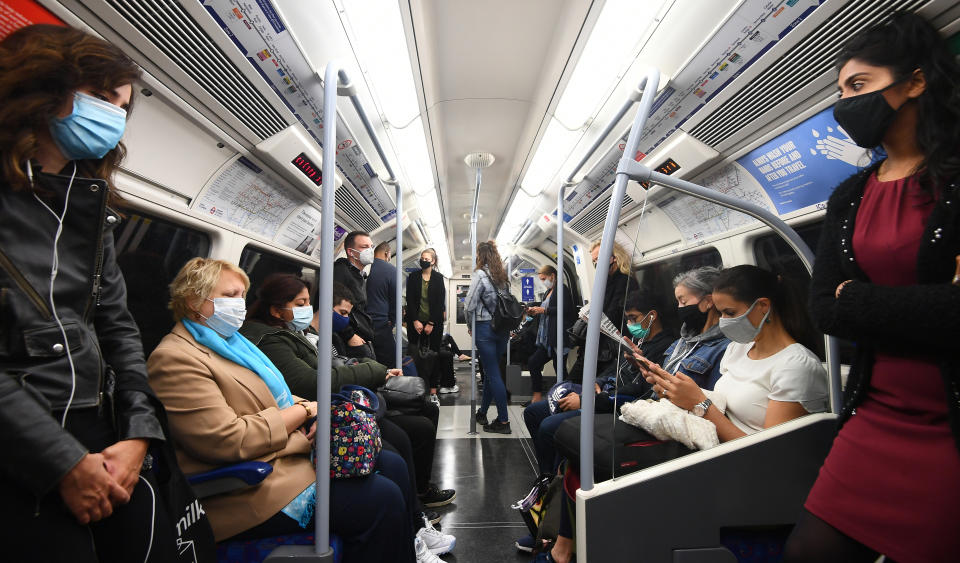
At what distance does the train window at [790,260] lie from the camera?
1539mm

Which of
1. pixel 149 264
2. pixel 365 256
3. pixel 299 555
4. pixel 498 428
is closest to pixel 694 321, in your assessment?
pixel 299 555

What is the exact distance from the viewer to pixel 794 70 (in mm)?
1754

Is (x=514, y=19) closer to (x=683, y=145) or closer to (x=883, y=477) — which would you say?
(x=683, y=145)

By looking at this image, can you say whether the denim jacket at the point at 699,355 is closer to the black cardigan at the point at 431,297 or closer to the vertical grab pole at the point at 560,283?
the vertical grab pole at the point at 560,283

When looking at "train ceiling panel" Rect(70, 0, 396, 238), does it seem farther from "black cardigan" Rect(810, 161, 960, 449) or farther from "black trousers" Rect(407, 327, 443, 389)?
"black trousers" Rect(407, 327, 443, 389)

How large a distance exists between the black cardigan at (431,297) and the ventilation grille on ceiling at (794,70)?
3343 mm

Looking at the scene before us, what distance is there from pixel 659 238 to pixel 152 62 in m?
2.12

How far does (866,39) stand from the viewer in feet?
3.67

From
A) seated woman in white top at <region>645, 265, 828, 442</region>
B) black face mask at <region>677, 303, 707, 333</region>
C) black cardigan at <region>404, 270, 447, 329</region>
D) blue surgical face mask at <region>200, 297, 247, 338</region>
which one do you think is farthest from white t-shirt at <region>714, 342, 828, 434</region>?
black cardigan at <region>404, 270, 447, 329</region>

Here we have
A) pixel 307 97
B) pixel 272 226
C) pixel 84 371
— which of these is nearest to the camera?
pixel 84 371

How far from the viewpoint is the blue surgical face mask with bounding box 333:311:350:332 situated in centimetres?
291

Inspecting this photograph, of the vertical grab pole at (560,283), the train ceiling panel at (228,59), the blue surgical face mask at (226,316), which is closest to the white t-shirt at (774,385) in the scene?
the vertical grab pole at (560,283)

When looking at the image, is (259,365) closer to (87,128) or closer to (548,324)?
(87,128)

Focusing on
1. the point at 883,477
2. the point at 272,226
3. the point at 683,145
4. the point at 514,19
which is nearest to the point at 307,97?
the point at 272,226
